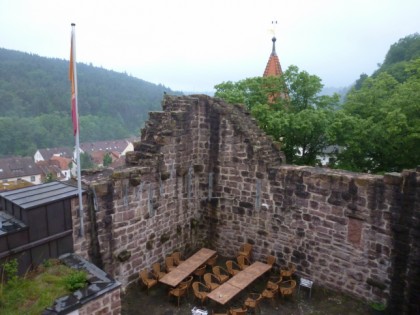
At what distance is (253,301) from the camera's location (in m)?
8.15

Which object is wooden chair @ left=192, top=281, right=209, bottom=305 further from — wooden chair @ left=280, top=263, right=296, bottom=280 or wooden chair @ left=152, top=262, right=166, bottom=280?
wooden chair @ left=280, top=263, right=296, bottom=280

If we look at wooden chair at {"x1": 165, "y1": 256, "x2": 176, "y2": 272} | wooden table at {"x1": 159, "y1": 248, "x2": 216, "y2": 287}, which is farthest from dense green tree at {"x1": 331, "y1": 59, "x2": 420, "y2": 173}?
wooden chair at {"x1": 165, "y1": 256, "x2": 176, "y2": 272}

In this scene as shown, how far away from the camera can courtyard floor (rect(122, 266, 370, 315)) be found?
844 centimetres

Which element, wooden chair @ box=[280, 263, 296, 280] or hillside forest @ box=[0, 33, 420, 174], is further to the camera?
hillside forest @ box=[0, 33, 420, 174]

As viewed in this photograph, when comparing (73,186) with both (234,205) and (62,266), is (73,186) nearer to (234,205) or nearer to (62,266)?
(62,266)

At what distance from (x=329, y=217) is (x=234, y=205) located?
281cm

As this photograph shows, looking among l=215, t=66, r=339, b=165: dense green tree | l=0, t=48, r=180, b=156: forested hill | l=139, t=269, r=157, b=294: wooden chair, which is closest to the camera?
l=139, t=269, r=157, b=294: wooden chair

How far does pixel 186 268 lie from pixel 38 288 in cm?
391

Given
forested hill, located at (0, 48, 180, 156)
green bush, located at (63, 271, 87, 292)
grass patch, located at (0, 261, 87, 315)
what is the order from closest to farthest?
grass patch, located at (0, 261, 87, 315)
green bush, located at (63, 271, 87, 292)
forested hill, located at (0, 48, 180, 156)

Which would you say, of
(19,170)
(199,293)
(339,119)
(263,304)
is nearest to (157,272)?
(199,293)

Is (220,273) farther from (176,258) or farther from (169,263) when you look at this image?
(169,263)

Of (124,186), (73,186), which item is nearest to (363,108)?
(124,186)

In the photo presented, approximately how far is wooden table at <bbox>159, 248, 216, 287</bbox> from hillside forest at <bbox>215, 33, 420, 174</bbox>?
6.13 m

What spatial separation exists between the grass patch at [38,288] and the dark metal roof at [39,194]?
1.23 m
